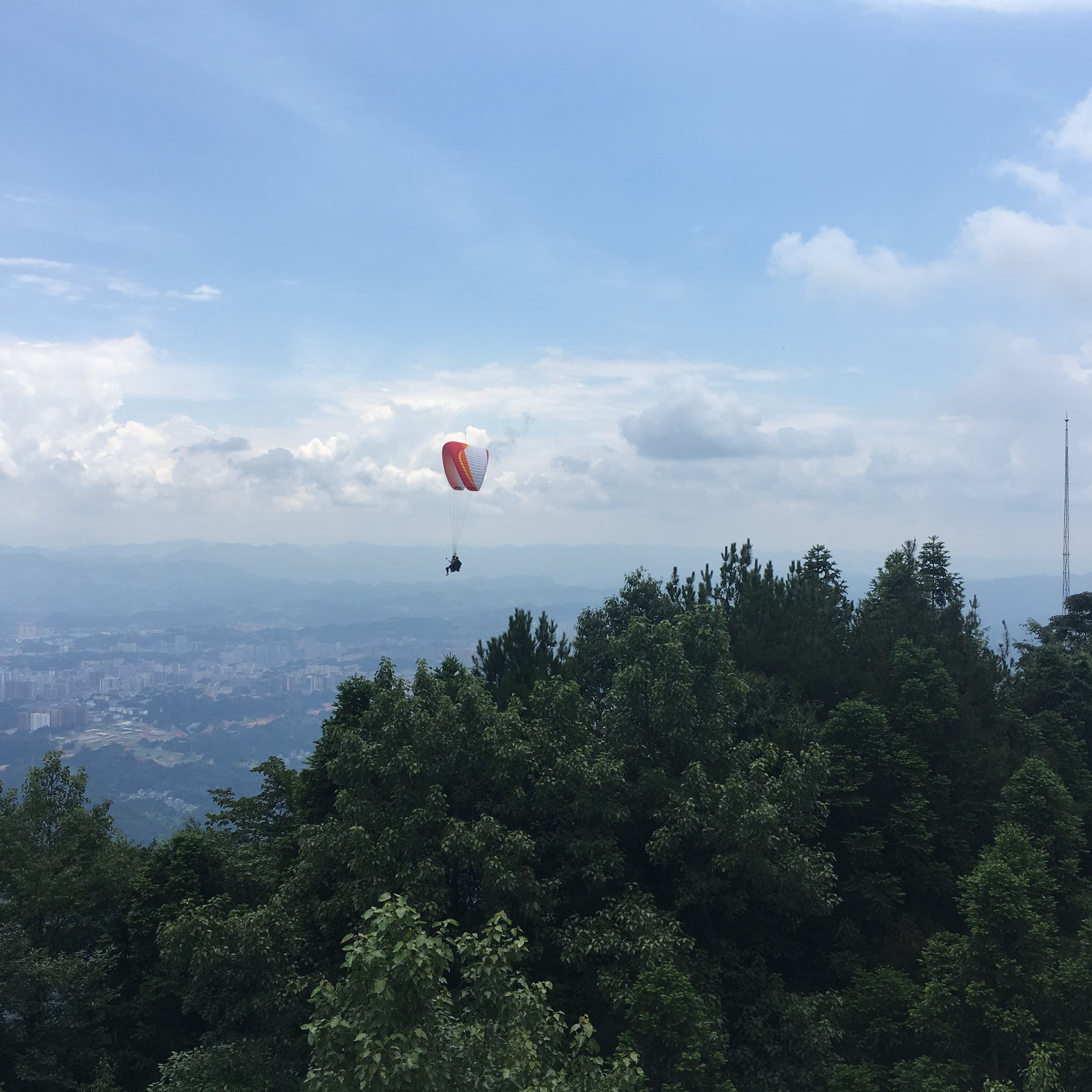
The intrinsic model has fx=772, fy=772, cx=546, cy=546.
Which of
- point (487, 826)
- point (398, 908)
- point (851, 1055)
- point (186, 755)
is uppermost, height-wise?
point (398, 908)

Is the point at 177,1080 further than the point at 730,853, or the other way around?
the point at 730,853

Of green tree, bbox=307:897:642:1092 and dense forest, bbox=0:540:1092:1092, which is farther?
dense forest, bbox=0:540:1092:1092

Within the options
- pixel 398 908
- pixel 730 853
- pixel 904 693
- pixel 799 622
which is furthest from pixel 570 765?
pixel 799 622

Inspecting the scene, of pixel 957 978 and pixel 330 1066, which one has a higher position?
pixel 330 1066

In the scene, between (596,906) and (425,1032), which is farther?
(596,906)

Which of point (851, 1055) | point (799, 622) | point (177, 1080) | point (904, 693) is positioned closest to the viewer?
point (177, 1080)

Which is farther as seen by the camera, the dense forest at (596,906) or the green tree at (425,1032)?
the dense forest at (596,906)

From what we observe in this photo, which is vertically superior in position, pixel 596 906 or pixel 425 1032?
pixel 425 1032

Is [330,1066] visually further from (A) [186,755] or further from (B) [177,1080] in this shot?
(A) [186,755]
